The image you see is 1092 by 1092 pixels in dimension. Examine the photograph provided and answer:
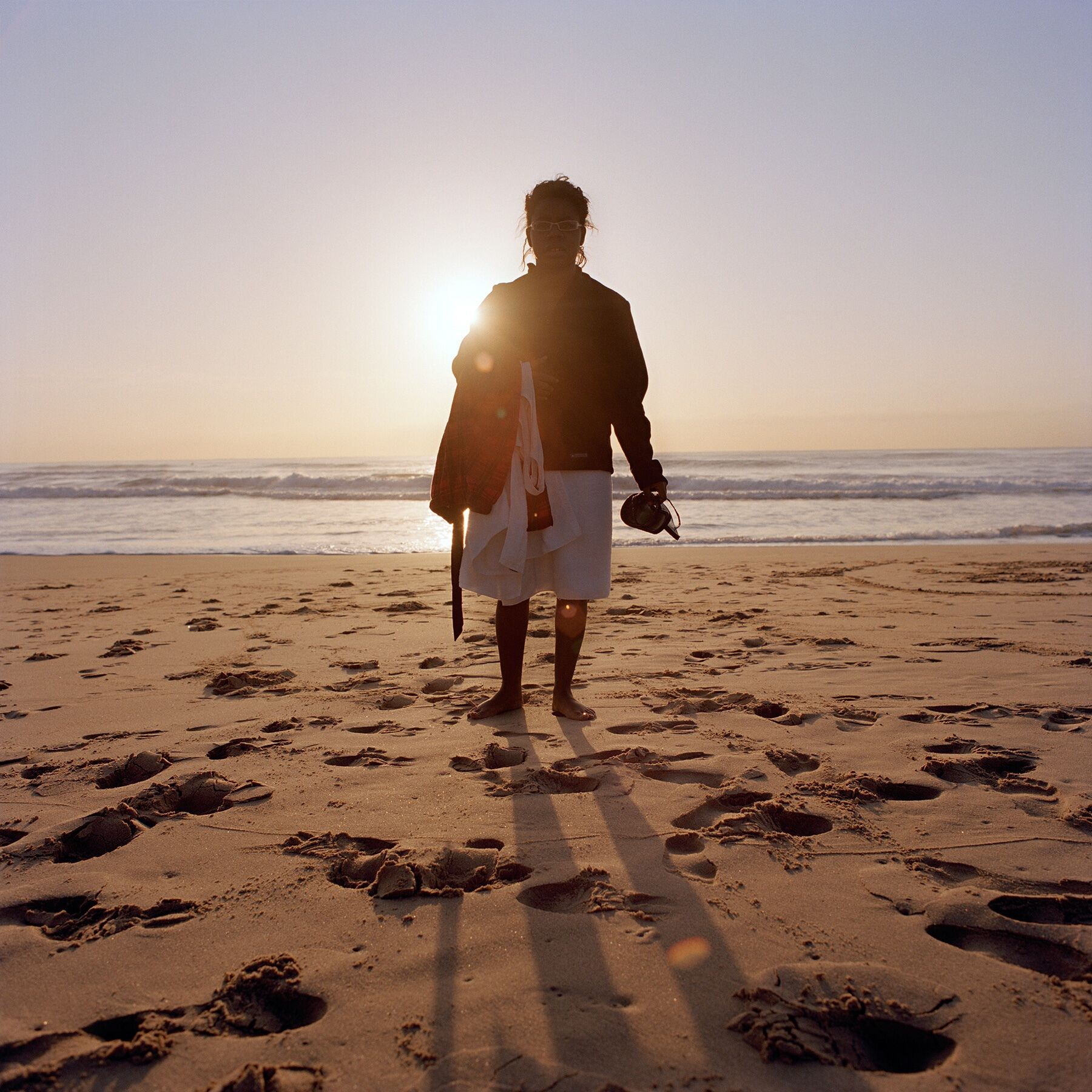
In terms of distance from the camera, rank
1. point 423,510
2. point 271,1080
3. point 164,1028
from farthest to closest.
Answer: point 423,510, point 164,1028, point 271,1080

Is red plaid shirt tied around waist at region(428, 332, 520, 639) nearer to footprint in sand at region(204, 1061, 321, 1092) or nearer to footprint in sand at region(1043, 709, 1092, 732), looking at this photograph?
footprint in sand at region(204, 1061, 321, 1092)

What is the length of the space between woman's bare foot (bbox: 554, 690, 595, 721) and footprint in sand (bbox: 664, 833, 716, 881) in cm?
97

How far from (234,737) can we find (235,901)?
1.14 metres

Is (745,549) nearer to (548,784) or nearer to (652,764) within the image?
(652,764)

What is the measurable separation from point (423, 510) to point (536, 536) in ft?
41.7

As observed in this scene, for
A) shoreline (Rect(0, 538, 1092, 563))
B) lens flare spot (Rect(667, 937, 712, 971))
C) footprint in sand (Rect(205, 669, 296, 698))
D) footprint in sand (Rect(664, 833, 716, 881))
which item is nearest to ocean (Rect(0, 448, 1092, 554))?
shoreline (Rect(0, 538, 1092, 563))

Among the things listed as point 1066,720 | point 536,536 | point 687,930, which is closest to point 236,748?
point 536,536

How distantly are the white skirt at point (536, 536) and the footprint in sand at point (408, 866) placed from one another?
1.11 meters

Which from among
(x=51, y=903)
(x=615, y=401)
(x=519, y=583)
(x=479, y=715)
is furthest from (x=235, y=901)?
(x=615, y=401)

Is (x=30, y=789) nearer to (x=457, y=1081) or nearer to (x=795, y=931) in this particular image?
(x=457, y=1081)

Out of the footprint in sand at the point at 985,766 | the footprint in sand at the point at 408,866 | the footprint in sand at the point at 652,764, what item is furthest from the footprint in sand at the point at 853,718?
the footprint in sand at the point at 408,866

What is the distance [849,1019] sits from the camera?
1283 millimetres

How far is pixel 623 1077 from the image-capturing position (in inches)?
45.4

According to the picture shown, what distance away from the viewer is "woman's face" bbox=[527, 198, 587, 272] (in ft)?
9.40
